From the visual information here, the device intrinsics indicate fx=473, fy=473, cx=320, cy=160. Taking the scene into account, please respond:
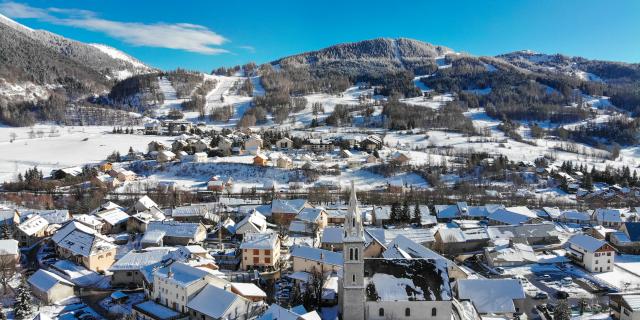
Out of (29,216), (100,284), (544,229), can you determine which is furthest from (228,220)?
(544,229)

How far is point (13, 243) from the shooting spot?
32500 mm

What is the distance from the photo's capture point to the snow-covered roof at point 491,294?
82.9 feet

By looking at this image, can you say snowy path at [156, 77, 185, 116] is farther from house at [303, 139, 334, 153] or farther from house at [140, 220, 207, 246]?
house at [140, 220, 207, 246]

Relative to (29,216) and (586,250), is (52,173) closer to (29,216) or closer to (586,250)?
(29,216)

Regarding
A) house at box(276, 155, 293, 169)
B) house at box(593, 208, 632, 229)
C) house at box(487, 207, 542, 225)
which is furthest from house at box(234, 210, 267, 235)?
house at box(593, 208, 632, 229)

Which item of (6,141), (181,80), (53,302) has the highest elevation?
(181,80)

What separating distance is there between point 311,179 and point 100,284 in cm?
3400

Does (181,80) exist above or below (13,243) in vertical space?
above

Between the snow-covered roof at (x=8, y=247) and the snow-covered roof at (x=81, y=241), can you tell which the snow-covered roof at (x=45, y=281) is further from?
the snow-covered roof at (x=8, y=247)

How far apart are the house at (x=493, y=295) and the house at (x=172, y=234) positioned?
20366 millimetres

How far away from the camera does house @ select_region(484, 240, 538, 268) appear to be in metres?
34.5

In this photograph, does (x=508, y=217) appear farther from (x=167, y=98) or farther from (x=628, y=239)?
(x=167, y=98)

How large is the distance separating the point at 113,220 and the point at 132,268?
13.4 meters

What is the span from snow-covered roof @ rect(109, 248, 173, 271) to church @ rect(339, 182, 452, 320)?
13.2 metres
